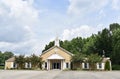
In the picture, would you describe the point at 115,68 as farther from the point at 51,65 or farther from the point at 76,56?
the point at 51,65

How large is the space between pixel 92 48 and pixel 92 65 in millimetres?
28717

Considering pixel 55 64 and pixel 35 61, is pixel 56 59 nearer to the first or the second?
pixel 55 64

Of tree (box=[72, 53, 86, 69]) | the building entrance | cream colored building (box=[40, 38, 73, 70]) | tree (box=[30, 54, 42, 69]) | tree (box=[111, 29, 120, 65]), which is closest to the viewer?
tree (box=[72, 53, 86, 69])

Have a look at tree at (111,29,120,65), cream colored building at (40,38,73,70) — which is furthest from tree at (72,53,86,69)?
tree at (111,29,120,65)

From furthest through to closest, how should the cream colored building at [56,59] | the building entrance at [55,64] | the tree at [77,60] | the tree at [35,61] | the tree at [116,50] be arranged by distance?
1. the tree at [116,50]
2. the building entrance at [55,64]
3. the cream colored building at [56,59]
4. the tree at [35,61]
5. the tree at [77,60]

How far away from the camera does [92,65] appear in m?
65.6

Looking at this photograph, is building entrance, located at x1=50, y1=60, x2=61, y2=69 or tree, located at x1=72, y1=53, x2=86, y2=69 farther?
building entrance, located at x1=50, y1=60, x2=61, y2=69

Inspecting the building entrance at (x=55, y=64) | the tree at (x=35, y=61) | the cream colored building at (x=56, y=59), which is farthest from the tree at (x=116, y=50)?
the tree at (x=35, y=61)

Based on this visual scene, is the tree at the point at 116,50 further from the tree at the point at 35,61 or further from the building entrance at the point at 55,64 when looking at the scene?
the tree at the point at 35,61

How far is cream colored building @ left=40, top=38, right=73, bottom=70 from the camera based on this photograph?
66.7 metres

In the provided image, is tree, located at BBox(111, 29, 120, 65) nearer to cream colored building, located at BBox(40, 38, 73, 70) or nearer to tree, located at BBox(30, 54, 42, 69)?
cream colored building, located at BBox(40, 38, 73, 70)

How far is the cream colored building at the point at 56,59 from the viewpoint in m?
66.7

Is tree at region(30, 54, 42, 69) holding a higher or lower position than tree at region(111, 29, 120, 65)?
lower

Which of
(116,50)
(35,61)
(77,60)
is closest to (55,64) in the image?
(35,61)
